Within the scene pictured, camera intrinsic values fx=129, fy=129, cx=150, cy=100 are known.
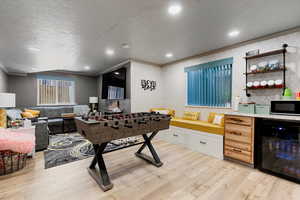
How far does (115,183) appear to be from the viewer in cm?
192

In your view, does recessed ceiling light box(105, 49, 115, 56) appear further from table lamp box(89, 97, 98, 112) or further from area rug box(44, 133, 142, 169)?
table lamp box(89, 97, 98, 112)

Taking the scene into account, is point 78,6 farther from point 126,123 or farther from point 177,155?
point 177,155

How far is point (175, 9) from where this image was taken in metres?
1.88

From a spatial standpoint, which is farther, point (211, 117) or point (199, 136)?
point (211, 117)

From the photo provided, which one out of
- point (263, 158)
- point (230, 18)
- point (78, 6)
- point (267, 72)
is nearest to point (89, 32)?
point (78, 6)

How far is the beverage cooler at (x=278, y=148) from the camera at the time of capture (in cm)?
195

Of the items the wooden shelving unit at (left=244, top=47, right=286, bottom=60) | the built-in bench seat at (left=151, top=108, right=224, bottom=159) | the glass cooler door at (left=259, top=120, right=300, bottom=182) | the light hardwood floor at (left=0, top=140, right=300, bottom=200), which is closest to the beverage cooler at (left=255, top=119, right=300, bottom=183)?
the glass cooler door at (left=259, top=120, right=300, bottom=182)

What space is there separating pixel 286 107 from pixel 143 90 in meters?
3.47

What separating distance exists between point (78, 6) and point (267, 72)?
3577 millimetres

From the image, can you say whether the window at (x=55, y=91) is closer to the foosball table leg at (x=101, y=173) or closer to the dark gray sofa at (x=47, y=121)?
the dark gray sofa at (x=47, y=121)

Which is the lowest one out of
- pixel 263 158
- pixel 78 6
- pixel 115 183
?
pixel 115 183

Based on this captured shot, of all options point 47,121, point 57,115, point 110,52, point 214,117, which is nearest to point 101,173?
point 214,117

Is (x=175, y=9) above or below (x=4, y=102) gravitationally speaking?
above

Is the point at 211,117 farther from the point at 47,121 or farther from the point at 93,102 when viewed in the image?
the point at 93,102
